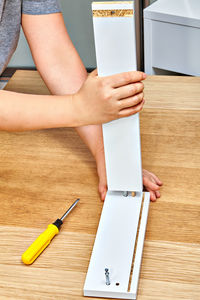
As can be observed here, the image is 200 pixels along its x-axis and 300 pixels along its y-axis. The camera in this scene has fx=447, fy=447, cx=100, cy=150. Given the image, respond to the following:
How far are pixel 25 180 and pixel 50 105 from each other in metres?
0.17

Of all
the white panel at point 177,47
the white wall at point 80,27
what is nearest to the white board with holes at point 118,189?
the white panel at point 177,47

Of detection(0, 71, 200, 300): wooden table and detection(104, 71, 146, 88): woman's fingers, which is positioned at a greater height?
detection(104, 71, 146, 88): woman's fingers

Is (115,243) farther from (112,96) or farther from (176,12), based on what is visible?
(176,12)

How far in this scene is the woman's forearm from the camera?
69 cm

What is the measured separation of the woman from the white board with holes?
0.02 metres

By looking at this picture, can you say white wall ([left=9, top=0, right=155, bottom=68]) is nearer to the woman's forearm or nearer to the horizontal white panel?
the woman's forearm

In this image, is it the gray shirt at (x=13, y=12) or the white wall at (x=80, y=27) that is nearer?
the gray shirt at (x=13, y=12)

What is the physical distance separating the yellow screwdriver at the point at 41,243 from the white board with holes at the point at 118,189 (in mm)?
68

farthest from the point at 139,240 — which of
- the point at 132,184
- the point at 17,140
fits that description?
the point at 17,140

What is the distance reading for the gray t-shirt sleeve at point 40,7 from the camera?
0.92 meters

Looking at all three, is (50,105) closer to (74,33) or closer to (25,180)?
(25,180)

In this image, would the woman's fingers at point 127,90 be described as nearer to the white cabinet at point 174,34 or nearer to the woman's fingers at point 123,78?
the woman's fingers at point 123,78

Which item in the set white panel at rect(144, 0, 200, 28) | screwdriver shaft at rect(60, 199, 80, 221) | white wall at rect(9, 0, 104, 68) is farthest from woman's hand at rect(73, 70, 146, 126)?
white wall at rect(9, 0, 104, 68)

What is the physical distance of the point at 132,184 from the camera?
2.36 feet
